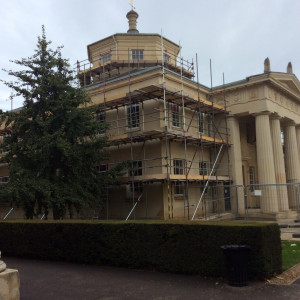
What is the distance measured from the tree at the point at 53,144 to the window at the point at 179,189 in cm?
359

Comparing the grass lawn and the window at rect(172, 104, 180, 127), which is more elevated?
the window at rect(172, 104, 180, 127)

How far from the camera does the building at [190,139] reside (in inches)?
765

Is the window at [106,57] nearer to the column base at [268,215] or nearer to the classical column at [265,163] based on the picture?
the classical column at [265,163]

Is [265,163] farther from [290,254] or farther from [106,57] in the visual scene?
[106,57]

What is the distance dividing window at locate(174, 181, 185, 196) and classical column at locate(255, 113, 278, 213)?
5.15m

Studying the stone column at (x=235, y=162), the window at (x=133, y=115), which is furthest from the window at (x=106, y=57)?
the stone column at (x=235, y=162)

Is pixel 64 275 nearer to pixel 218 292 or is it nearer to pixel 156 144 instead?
pixel 218 292

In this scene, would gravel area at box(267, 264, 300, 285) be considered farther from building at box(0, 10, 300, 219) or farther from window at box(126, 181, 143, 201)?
window at box(126, 181, 143, 201)

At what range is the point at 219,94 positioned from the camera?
24.2 metres

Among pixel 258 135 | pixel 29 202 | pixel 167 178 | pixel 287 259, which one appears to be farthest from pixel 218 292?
pixel 258 135

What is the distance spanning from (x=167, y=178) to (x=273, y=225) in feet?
29.9

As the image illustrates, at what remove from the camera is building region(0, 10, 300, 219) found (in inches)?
765

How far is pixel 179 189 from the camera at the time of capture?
2039 cm

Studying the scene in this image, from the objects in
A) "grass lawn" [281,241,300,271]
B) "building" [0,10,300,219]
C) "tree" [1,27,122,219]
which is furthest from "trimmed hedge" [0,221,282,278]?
"building" [0,10,300,219]
